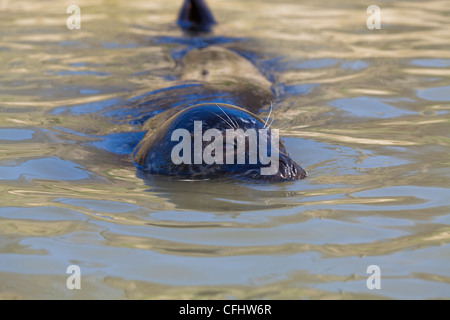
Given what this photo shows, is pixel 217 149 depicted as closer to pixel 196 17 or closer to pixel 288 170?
pixel 288 170

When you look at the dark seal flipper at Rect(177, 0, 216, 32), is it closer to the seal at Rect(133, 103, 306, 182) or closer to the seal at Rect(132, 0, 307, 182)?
the seal at Rect(132, 0, 307, 182)

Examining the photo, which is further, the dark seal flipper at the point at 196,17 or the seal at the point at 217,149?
the dark seal flipper at the point at 196,17

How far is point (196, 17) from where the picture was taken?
→ 9.05 meters

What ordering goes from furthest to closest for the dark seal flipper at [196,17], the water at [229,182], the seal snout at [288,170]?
the dark seal flipper at [196,17], the seal snout at [288,170], the water at [229,182]

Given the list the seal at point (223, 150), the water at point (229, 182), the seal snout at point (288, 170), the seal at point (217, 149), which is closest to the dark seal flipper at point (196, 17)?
the water at point (229, 182)

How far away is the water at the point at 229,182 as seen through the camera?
9.54ft

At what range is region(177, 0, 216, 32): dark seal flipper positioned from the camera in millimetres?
8945

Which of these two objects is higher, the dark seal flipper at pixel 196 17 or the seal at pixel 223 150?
the dark seal flipper at pixel 196 17

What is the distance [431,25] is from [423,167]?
551 centimetres

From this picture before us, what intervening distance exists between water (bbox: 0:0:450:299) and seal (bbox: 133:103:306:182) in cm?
12

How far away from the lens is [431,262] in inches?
118

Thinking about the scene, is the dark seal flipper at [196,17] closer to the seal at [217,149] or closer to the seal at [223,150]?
the seal at [217,149]

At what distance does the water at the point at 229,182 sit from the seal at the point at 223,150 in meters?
0.12
